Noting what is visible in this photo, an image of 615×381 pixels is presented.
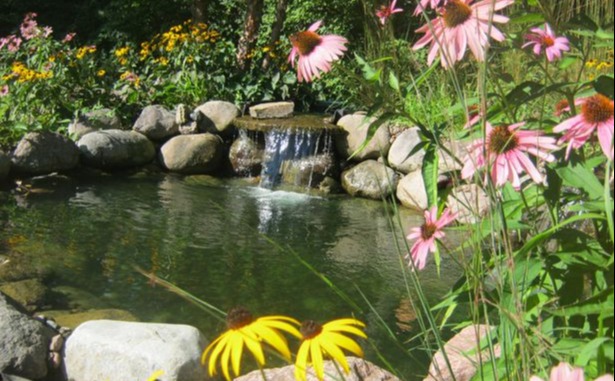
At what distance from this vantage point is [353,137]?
8750 millimetres

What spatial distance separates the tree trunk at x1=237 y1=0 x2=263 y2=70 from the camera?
33.7ft

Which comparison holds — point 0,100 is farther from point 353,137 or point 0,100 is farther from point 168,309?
point 168,309

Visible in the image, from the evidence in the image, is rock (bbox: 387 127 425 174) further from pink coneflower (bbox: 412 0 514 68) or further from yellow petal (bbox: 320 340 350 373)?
yellow petal (bbox: 320 340 350 373)

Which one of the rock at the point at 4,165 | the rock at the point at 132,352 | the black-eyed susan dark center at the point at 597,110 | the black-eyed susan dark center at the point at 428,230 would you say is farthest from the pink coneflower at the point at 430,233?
the rock at the point at 4,165

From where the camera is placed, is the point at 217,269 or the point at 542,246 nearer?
the point at 542,246

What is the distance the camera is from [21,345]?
326 centimetres

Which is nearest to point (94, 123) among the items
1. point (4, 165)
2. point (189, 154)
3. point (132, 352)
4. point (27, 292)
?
point (189, 154)

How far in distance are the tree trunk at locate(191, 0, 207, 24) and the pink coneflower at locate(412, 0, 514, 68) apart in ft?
33.2

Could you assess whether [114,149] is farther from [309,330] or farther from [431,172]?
[309,330]

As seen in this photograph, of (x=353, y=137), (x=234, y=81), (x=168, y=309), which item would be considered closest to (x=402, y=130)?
(x=353, y=137)

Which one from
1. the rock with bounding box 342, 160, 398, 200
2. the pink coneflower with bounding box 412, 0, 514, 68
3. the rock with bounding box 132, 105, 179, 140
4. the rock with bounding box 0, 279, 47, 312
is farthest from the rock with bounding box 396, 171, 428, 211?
the pink coneflower with bounding box 412, 0, 514, 68

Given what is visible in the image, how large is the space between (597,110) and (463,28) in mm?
289

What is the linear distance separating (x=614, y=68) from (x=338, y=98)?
8634mm

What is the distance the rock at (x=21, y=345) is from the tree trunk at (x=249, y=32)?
720cm
